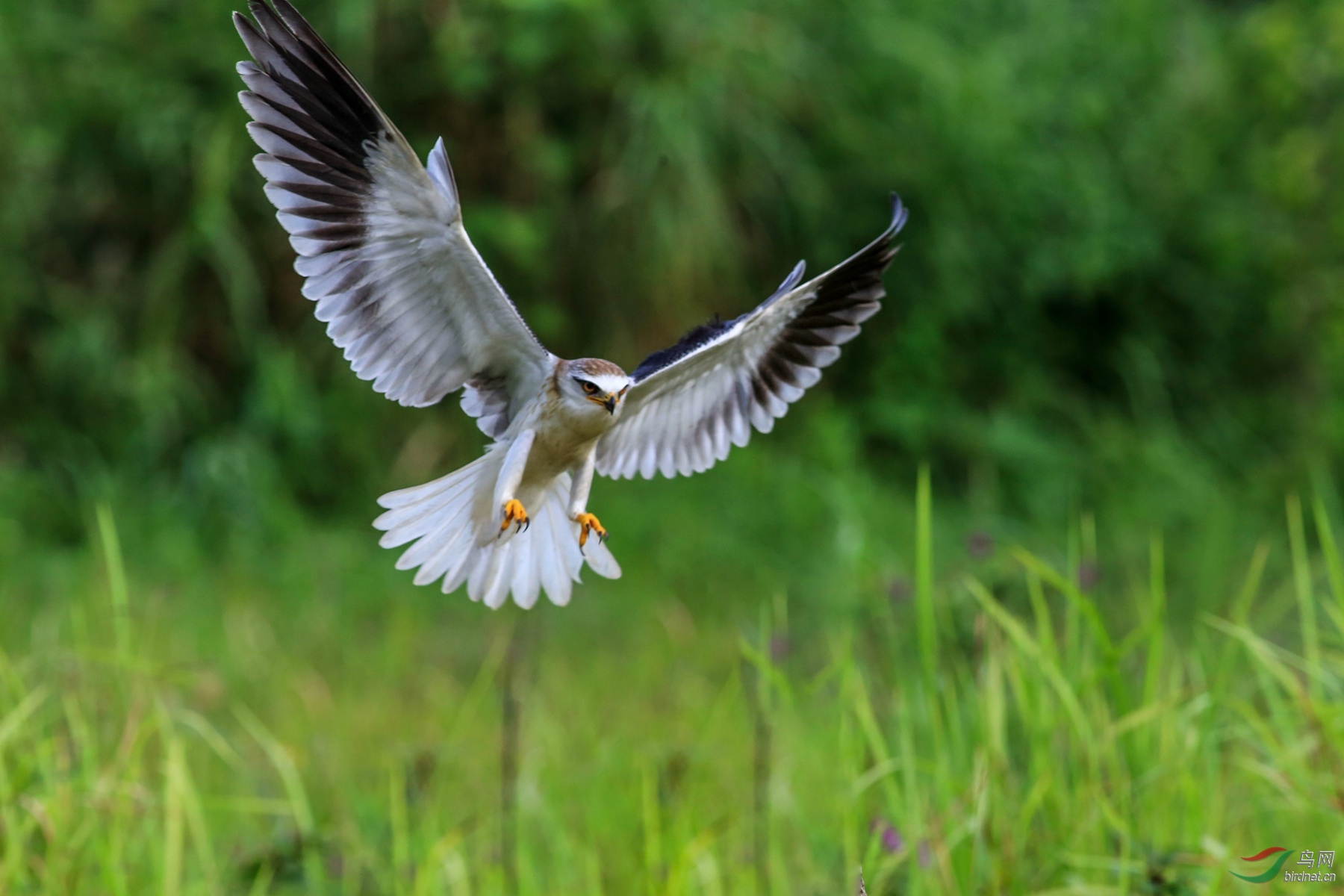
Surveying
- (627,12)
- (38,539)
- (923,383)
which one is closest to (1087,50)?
(923,383)

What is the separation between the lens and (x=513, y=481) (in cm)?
121

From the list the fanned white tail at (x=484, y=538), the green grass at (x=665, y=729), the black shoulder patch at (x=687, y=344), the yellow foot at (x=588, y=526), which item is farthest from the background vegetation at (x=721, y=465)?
the yellow foot at (x=588, y=526)

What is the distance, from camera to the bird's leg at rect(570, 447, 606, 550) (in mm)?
1181

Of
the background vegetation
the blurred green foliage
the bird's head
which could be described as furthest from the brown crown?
the blurred green foliage

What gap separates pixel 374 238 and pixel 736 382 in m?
0.46

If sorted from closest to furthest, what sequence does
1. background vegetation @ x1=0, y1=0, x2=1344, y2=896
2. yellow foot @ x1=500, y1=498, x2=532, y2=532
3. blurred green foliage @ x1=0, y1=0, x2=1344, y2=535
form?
yellow foot @ x1=500, y1=498, x2=532, y2=532, background vegetation @ x1=0, y1=0, x2=1344, y2=896, blurred green foliage @ x1=0, y1=0, x2=1344, y2=535

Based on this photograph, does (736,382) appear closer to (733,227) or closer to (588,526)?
(588,526)

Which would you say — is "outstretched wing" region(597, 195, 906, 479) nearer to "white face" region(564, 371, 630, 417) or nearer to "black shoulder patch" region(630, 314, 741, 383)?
"black shoulder patch" region(630, 314, 741, 383)

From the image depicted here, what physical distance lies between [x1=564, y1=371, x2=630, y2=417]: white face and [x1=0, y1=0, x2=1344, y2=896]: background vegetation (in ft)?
4.24

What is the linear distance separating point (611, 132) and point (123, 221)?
2.20 m

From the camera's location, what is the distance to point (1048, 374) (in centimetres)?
700

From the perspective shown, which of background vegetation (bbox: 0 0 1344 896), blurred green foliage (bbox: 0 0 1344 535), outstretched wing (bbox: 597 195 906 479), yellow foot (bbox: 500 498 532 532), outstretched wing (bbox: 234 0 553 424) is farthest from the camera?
blurred green foliage (bbox: 0 0 1344 535)

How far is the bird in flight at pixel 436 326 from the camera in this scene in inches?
48.6

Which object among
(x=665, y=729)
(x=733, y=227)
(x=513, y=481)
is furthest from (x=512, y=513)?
(x=733, y=227)
